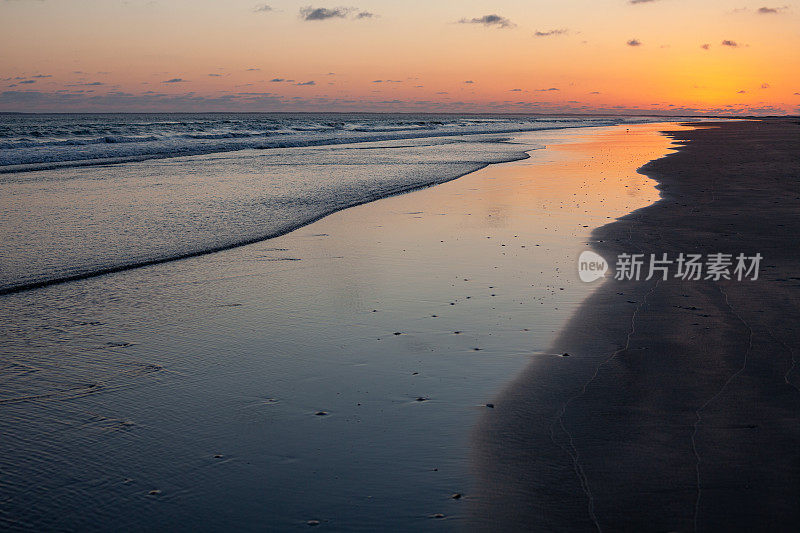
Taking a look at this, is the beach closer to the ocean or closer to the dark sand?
the dark sand

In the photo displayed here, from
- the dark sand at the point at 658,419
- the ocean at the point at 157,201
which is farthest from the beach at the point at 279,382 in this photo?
the ocean at the point at 157,201

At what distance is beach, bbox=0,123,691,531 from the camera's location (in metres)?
3.30

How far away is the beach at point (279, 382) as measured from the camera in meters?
3.30

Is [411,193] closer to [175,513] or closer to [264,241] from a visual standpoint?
[264,241]

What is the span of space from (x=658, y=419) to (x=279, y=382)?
2599 millimetres

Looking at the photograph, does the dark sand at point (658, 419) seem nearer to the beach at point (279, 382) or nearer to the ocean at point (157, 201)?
the beach at point (279, 382)

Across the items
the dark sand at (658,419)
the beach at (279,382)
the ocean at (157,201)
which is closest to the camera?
the dark sand at (658,419)

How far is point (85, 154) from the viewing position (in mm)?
30375

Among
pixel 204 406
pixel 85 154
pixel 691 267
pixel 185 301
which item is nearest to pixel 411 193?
pixel 691 267

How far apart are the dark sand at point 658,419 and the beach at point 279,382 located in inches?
3.3

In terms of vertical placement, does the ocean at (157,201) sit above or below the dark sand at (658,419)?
above

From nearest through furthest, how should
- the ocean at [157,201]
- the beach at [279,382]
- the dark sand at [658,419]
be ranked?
the dark sand at [658,419], the beach at [279,382], the ocean at [157,201]

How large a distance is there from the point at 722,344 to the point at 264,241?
21.9ft

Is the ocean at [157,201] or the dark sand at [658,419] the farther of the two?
the ocean at [157,201]
